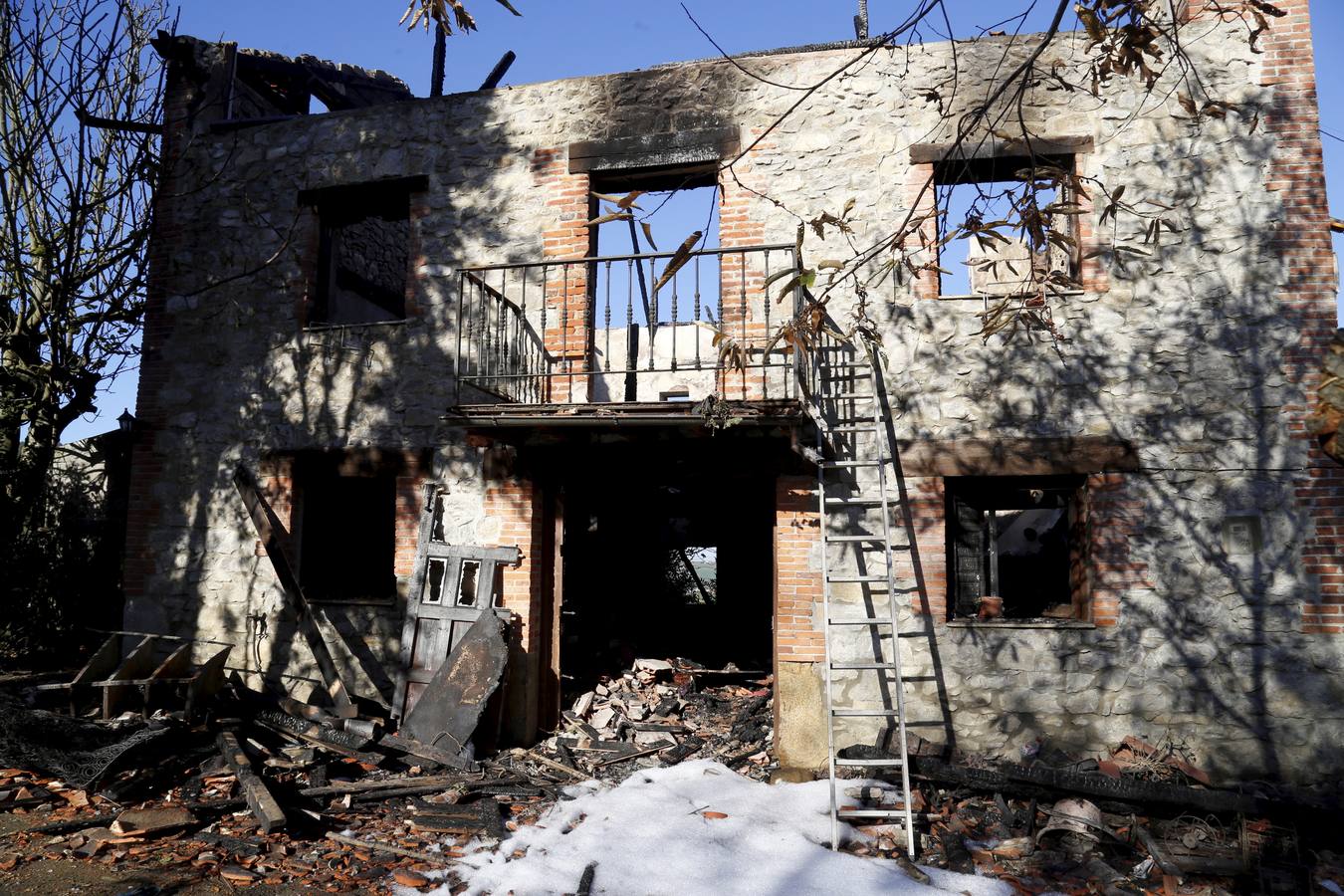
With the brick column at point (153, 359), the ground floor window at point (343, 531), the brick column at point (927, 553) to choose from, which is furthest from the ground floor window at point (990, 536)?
the brick column at point (153, 359)

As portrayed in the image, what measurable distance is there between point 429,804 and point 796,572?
3337 millimetres

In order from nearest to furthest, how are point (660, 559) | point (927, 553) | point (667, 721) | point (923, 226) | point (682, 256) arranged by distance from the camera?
1. point (682, 256)
2. point (927, 553)
3. point (923, 226)
4. point (667, 721)
5. point (660, 559)

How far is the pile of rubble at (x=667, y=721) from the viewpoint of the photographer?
724cm

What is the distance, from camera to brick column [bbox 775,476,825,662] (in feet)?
22.6

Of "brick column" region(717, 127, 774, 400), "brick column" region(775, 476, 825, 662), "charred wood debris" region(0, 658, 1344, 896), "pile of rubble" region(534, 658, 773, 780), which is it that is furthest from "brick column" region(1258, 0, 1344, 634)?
"pile of rubble" region(534, 658, 773, 780)

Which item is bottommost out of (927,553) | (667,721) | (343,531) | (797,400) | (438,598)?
(667,721)

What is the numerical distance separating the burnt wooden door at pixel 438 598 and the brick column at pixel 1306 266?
633 cm

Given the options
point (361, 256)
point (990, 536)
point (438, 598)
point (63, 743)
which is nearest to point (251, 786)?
point (63, 743)

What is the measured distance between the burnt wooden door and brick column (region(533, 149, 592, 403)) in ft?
5.18

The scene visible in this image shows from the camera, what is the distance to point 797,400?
6.12 m

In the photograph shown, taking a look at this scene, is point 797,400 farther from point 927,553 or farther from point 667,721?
point 667,721

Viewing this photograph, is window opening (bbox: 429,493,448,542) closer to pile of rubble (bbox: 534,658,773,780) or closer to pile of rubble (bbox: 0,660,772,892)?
pile of rubble (bbox: 0,660,772,892)

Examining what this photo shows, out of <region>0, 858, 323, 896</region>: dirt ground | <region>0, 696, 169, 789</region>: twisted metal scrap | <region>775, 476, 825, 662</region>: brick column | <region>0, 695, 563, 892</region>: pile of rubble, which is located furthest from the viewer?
<region>775, 476, 825, 662</region>: brick column

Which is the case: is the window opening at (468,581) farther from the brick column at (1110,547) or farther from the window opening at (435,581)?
the brick column at (1110,547)
